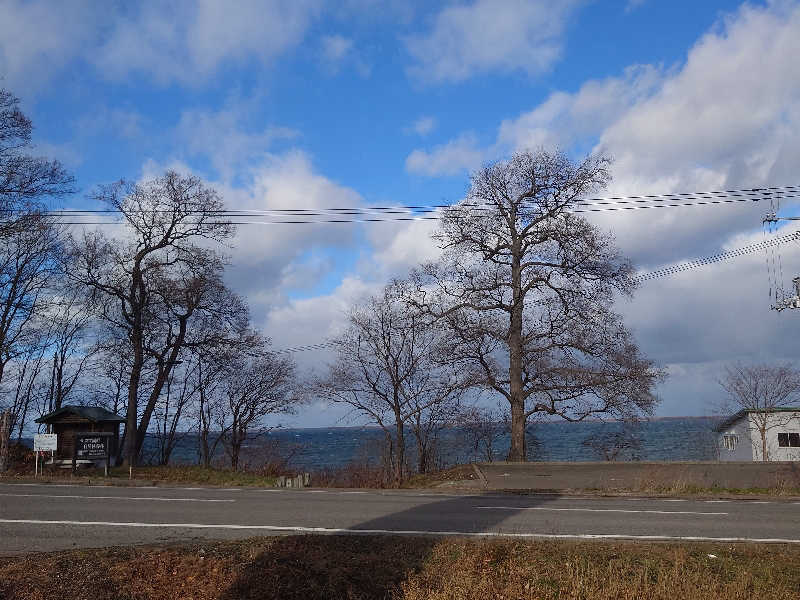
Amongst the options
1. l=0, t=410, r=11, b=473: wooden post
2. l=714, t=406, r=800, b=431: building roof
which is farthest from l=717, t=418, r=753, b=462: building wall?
l=0, t=410, r=11, b=473: wooden post

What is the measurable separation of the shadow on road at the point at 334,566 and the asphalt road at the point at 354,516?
1266 mm

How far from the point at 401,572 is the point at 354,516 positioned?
15.1ft

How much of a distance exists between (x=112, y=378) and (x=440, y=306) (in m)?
19.6

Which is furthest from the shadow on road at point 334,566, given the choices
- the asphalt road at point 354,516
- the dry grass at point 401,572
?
the asphalt road at point 354,516

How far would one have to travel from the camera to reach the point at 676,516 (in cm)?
1277

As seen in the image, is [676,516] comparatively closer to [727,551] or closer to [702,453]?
[727,551]

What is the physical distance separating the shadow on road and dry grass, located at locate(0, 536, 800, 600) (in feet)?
0.04

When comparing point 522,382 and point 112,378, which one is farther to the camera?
point 112,378

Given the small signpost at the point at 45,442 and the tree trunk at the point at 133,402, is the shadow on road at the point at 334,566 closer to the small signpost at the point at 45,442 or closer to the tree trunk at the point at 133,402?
the small signpost at the point at 45,442

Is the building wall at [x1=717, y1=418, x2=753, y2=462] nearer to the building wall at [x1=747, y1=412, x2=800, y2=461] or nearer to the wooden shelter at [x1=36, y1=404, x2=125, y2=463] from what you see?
the building wall at [x1=747, y1=412, x2=800, y2=461]

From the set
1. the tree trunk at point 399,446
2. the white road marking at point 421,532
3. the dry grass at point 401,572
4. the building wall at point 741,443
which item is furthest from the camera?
the building wall at point 741,443

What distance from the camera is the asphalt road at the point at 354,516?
1045cm

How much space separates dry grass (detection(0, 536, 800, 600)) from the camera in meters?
7.18

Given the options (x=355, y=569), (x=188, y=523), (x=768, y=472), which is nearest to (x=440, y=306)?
(x=768, y=472)
